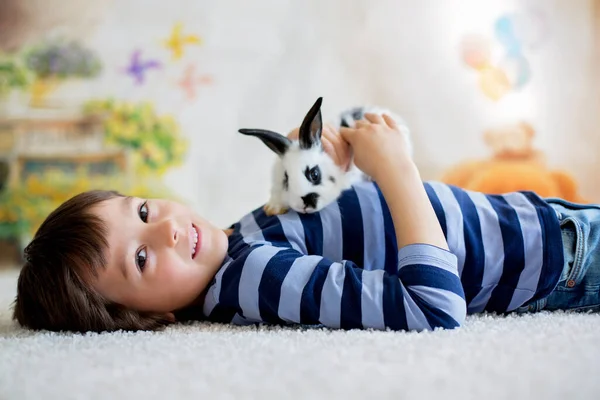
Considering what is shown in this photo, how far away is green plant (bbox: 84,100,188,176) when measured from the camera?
2.13 metres

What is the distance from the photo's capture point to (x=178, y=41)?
7.05 feet

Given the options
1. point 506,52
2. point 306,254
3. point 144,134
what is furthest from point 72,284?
point 506,52

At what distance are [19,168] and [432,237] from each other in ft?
5.43

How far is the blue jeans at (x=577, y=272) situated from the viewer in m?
0.98

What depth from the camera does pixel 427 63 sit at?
2240mm

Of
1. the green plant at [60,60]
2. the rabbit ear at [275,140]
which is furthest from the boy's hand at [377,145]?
the green plant at [60,60]

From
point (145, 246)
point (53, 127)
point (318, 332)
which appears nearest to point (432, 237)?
point (318, 332)

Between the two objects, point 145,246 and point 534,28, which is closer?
point 145,246

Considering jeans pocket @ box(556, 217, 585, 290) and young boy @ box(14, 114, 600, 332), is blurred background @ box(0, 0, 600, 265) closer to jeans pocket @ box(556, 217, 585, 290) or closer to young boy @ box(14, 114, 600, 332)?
young boy @ box(14, 114, 600, 332)

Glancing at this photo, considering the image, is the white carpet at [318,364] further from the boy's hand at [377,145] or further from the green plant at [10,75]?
the green plant at [10,75]

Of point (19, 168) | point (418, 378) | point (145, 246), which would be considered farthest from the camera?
point (19, 168)

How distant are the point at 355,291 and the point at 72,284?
0.43 metres

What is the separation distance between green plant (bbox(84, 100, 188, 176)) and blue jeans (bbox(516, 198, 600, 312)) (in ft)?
4.70

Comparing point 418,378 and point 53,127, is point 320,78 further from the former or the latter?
point 418,378
